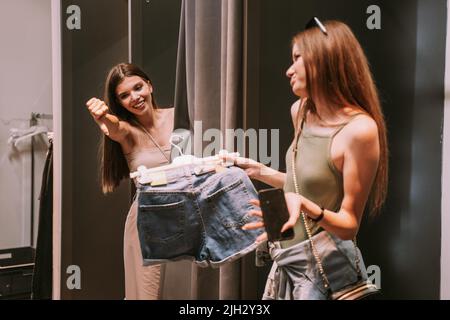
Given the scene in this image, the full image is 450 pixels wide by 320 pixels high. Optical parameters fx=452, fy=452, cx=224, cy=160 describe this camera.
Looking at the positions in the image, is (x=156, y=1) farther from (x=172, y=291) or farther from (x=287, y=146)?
(x=172, y=291)

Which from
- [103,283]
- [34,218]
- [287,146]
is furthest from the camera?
[34,218]

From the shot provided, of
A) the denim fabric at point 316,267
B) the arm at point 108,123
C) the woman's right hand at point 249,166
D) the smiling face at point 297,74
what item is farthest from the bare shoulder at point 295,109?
the arm at point 108,123

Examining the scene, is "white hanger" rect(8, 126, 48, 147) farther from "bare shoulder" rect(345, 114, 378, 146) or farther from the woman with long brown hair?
"bare shoulder" rect(345, 114, 378, 146)

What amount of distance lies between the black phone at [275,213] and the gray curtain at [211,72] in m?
0.20

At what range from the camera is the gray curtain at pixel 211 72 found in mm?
1102

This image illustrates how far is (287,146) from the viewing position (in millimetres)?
1105

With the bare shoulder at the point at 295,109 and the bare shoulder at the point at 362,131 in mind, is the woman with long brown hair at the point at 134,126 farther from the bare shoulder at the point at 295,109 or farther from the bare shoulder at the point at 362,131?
the bare shoulder at the point at 362,131

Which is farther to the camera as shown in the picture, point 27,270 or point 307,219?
point 27,270

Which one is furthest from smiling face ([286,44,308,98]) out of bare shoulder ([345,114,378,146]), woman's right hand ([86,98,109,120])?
woman's right hand ([86,98,109,120])

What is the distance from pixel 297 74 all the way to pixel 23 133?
33.8 inches

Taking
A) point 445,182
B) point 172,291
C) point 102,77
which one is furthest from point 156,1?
point 445,182

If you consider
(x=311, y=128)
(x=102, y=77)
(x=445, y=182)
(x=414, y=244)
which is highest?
(x=102, y=77)

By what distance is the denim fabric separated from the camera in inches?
39.0
